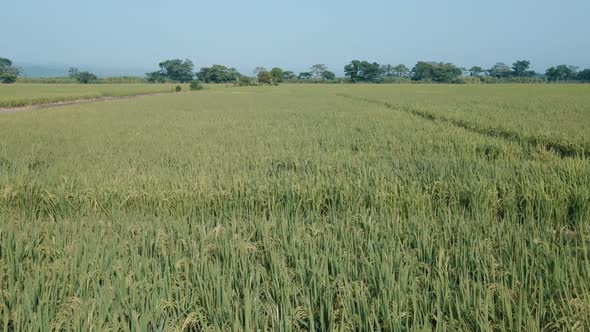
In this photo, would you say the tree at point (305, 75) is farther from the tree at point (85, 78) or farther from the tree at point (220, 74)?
the tree at point (85, 78)

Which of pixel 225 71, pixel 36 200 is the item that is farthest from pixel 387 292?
pixel 225 71

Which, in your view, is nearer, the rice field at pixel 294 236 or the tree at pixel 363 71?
the rice field at pixel 294 236

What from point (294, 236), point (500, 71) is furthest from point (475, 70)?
point (294, 236)

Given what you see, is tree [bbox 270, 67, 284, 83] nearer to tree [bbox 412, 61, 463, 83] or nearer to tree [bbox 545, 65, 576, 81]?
tree [bbox 412, 61, 463, 83]

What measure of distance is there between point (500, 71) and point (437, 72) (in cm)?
2875

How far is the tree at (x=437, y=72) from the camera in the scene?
345 ft

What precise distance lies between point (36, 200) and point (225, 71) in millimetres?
111184

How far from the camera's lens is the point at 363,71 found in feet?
366

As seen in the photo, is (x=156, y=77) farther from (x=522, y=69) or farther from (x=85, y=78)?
(x=522, y=69)

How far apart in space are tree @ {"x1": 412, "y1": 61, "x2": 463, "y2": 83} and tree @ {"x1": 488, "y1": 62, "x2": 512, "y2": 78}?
730 inches

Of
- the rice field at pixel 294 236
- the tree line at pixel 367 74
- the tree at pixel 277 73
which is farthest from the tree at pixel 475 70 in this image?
the rice field at pixel 294 236

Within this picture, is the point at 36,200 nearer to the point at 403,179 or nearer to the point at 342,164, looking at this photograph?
the point at 342,164

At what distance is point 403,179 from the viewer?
486 centimetres

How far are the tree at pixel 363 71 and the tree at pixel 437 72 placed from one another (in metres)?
13.3
